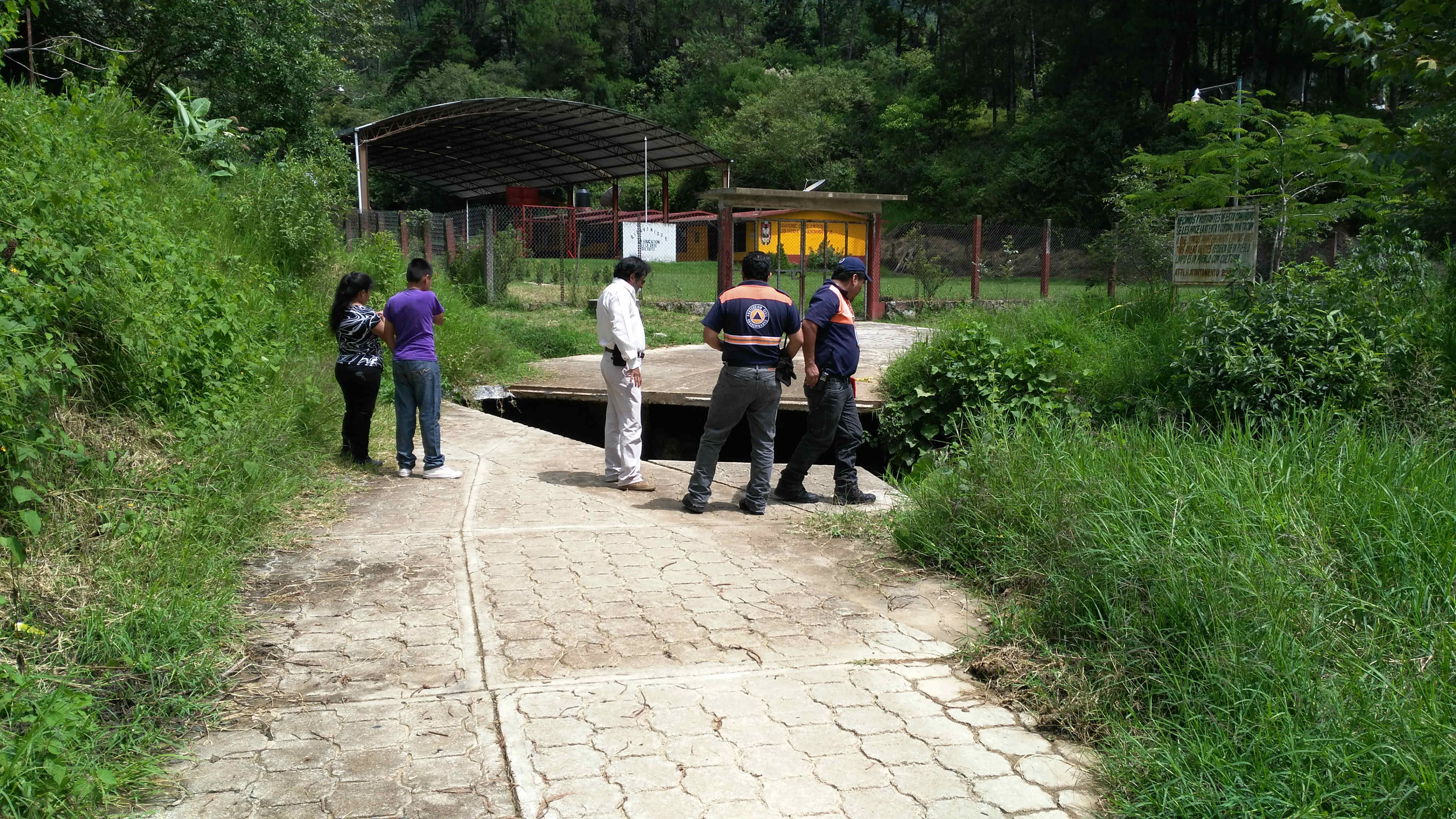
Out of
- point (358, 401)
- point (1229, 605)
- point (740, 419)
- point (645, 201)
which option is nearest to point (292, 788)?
point (1229, 605)

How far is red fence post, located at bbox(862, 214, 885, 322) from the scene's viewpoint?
20.5 metres

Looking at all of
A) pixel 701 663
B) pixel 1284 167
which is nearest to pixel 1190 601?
pixel 701 663

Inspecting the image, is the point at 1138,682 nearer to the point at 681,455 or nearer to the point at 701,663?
the point at 701,663

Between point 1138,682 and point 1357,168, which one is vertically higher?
point 1357,168

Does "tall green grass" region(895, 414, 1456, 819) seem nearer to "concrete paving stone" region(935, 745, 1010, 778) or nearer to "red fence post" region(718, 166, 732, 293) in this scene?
"concrete paving stone" region(935, 745, 1010, 778)

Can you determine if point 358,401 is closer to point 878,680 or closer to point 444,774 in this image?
point 444,774

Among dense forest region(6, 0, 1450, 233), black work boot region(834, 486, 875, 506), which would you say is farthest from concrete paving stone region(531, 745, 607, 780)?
dense forest region(6, 0, 1450, 233)

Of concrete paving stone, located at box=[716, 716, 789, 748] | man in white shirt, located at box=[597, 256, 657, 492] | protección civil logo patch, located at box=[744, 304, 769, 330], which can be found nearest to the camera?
concrete paving stone, located at box=[716, 716, 789, 748]

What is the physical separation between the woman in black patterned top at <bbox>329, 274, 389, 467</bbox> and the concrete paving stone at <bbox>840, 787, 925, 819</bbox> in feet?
18.2

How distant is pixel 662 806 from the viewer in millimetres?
3250

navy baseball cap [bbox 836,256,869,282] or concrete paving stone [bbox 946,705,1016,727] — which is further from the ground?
navy baseball cap [bbox 836,256,869,282]

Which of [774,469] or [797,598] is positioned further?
[774,469]

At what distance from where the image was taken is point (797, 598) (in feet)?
16.8

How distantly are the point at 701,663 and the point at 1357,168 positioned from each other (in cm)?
954
